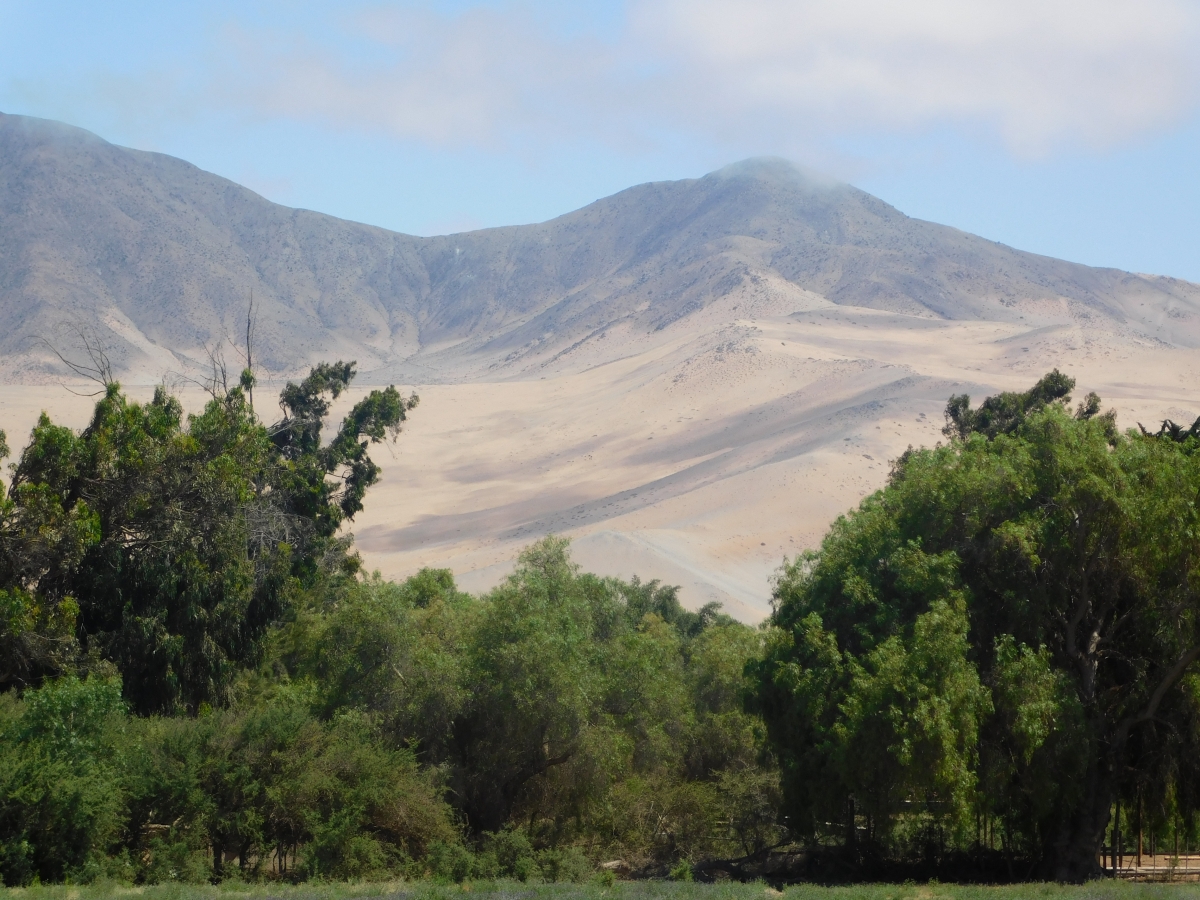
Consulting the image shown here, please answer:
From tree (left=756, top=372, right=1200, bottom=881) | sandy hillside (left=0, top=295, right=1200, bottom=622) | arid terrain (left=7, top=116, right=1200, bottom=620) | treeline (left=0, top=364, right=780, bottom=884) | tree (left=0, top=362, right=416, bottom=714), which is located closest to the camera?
tree (left=756, top=372, right=1200, bottom=881)

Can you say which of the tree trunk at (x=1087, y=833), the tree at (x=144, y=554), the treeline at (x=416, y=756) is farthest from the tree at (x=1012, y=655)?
the tree at (x=144, y=554)

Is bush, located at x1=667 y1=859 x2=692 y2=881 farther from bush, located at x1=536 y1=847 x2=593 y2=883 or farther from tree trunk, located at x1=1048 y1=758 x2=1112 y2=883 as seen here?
tree trunk, located at x1=1048 y1=758 x2=1112 y2=883

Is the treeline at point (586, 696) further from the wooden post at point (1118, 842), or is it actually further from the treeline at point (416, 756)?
the wooden post at point (1118, 842)

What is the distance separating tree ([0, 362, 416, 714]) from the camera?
2347 cm

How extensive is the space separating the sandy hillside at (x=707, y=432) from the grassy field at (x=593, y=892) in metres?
45.1

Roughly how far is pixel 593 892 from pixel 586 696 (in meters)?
6.81

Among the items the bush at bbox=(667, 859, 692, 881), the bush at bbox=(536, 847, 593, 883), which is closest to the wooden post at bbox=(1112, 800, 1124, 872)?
the bush at bbox=(667, 859, 692, 881)

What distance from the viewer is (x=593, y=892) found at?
18.5 m

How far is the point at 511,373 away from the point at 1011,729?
533 feet

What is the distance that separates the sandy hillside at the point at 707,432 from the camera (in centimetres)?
8306

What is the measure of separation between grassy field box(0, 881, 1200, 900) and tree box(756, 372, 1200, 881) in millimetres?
1960

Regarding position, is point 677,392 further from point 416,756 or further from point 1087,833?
point 1087,833

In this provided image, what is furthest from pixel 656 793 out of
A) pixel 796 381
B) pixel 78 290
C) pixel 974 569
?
pixel 78 290

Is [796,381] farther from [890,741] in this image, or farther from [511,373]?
[890,741]
